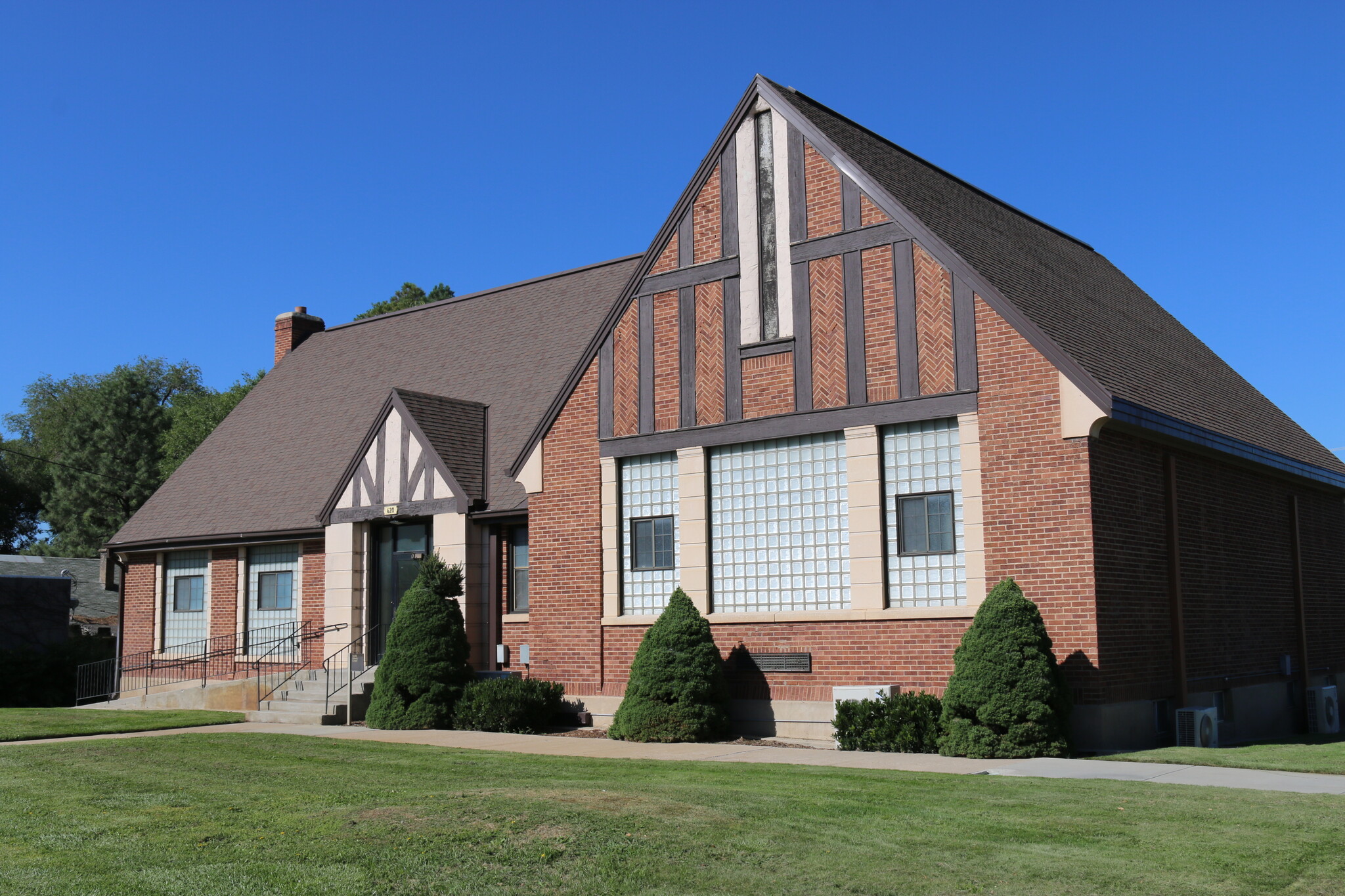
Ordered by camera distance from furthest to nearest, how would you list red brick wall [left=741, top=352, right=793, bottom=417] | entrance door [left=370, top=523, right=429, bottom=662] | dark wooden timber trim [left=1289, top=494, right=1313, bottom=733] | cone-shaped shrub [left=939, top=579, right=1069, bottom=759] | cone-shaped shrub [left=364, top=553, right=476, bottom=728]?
entrance door [left=370, top=523, right=429, bottom=662] < dark wooden timber trim [left=1289, top=494, right=1313, bottom=733] < cone-shaped shrub [left=364, top=553, right=476, bottom=728] < red brick wall [left=741, top=352, right=793, bottom=417] < cone-shaped shrub [left=939, top=579, right=1069, bottom=759]

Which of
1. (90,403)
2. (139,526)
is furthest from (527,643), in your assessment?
(90,403)

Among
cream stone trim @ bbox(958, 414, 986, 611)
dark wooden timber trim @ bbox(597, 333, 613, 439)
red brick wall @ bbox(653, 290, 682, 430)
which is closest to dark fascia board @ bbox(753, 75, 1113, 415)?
cream stone trim @ bbox(958, 414, 986, 611)

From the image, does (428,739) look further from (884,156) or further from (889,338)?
(884,156)

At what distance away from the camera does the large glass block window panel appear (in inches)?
712

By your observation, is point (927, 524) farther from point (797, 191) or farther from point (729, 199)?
point (729, 199)

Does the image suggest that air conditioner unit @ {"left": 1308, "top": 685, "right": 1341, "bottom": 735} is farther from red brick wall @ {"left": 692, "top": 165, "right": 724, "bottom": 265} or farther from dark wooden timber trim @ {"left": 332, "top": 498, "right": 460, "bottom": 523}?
dark wooden timber trim @ {"left": 332, "top": 498, "right": 460, "bottom": 523}

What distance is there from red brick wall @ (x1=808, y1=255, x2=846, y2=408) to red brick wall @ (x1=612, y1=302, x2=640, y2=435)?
3.33 meters

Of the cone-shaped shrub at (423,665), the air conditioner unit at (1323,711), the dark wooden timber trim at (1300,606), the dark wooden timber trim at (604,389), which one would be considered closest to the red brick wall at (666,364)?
the dark wooden timber trim at (604,389)

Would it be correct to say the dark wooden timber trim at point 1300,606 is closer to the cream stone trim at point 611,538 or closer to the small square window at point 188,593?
the cream stone trim at point 611,538

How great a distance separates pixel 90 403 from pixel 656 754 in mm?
67288

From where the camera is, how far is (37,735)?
705 inches

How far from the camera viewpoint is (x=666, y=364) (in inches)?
789

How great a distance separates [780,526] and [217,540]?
1574 centimetres

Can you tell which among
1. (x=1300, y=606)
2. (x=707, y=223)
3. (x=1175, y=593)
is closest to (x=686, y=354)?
(x=707, y=223)
